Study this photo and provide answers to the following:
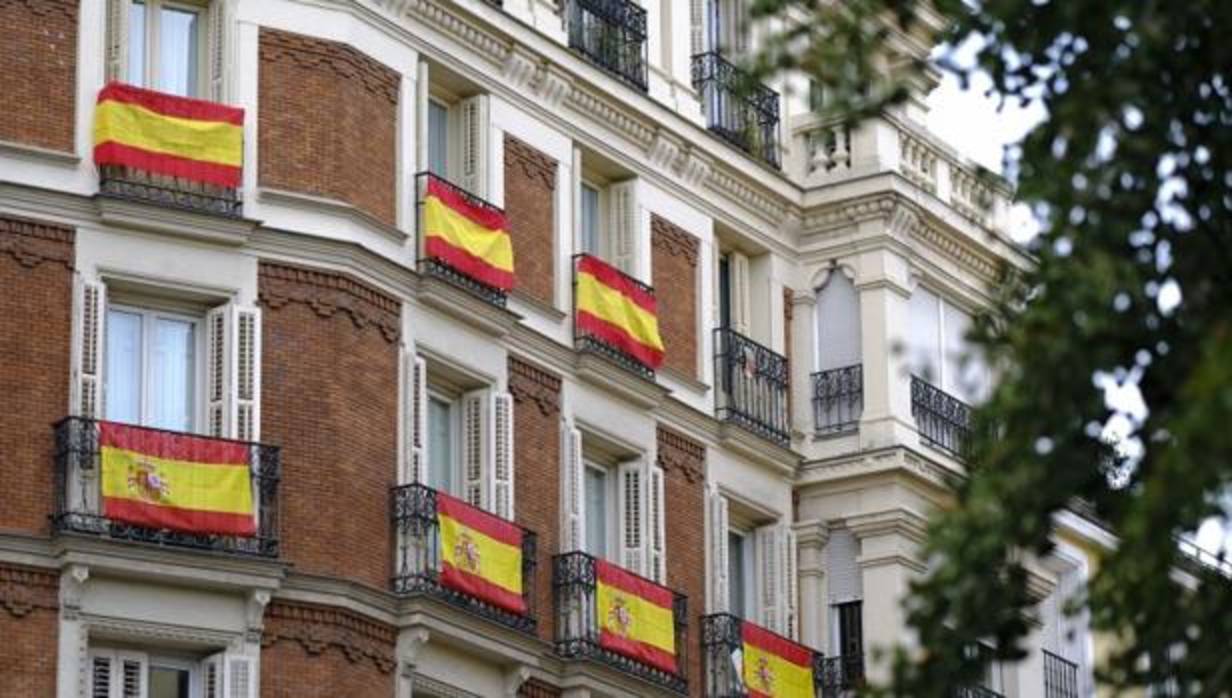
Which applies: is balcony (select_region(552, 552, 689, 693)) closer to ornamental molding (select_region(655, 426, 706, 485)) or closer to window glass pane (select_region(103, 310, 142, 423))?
ornamental molding (select_region(655, 426, 706, 485))

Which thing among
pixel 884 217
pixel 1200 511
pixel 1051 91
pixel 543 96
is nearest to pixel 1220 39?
pixel 1051 91

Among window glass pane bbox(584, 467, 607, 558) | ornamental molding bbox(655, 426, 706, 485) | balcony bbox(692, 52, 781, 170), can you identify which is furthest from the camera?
balcony bbox(692, 52, 781, 170)

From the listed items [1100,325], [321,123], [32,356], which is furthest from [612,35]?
[1100,325]

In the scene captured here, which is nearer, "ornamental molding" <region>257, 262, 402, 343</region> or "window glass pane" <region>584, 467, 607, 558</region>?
"ornamental molding" <region>257, 262, 402, 343</region>

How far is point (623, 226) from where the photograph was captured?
52688mm

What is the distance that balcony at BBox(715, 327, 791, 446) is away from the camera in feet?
176

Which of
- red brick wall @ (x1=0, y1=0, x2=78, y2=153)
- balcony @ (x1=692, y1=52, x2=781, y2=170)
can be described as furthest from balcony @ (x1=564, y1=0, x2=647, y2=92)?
red brick wall @ (x1=0, y1=0, x2=78, y2=153)

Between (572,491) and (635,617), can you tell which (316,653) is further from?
(635,617)

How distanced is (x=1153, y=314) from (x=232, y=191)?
61.6 ft

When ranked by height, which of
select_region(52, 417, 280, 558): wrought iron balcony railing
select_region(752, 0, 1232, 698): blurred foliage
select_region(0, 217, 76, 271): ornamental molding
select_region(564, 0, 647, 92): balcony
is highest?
select_region(564, 0, 647, 92): balcony

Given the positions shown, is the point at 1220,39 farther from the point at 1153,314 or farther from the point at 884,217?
the point at 884,217

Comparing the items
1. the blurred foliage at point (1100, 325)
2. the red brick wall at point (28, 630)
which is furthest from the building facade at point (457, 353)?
the blurred foliage at point (1100, 325)

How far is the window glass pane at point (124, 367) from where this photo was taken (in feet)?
149

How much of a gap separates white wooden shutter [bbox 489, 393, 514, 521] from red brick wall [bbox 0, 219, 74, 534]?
6.01m
